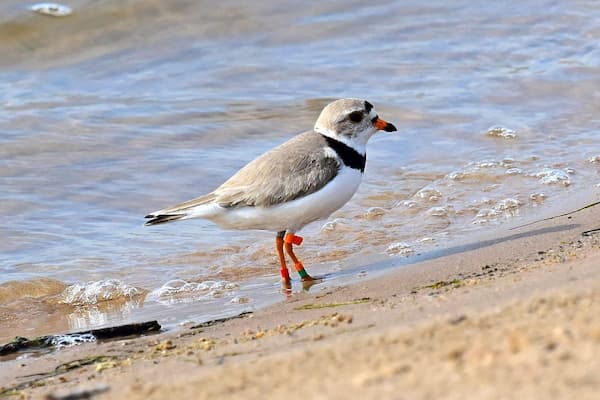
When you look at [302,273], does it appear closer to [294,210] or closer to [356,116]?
[294,210]

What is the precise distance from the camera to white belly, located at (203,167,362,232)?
6.36m

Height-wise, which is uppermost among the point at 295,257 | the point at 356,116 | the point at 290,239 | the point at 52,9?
the point at 52,9

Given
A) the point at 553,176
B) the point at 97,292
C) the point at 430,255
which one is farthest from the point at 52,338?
the point at 553,176

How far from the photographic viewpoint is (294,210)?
6.37m

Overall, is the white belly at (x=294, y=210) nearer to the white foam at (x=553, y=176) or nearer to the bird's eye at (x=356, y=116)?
the bird's eye at (x=356, y=116)

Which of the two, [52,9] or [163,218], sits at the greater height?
[52,9]

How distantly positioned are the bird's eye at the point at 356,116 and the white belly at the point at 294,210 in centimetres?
43

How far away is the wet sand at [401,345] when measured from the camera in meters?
2.72

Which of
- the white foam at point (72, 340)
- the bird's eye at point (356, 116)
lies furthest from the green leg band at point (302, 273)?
the white foam at point (72, 340)

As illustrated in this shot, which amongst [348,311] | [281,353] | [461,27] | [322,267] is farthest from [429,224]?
[461,27]

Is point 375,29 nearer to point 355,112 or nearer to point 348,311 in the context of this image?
point 355,112

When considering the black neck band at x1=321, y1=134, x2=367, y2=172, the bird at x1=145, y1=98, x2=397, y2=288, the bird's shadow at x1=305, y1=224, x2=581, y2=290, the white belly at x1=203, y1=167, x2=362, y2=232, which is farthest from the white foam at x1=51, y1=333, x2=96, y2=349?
the black neck band at x1=321, y1=134, x2=367, y2=172

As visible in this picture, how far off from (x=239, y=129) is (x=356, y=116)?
3.81 meters

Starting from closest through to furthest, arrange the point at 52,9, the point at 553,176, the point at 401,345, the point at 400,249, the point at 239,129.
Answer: the point at 401,345 → the point at 400,249 → the point at 553,176 → the point at 239,129 → the point at 52,9
